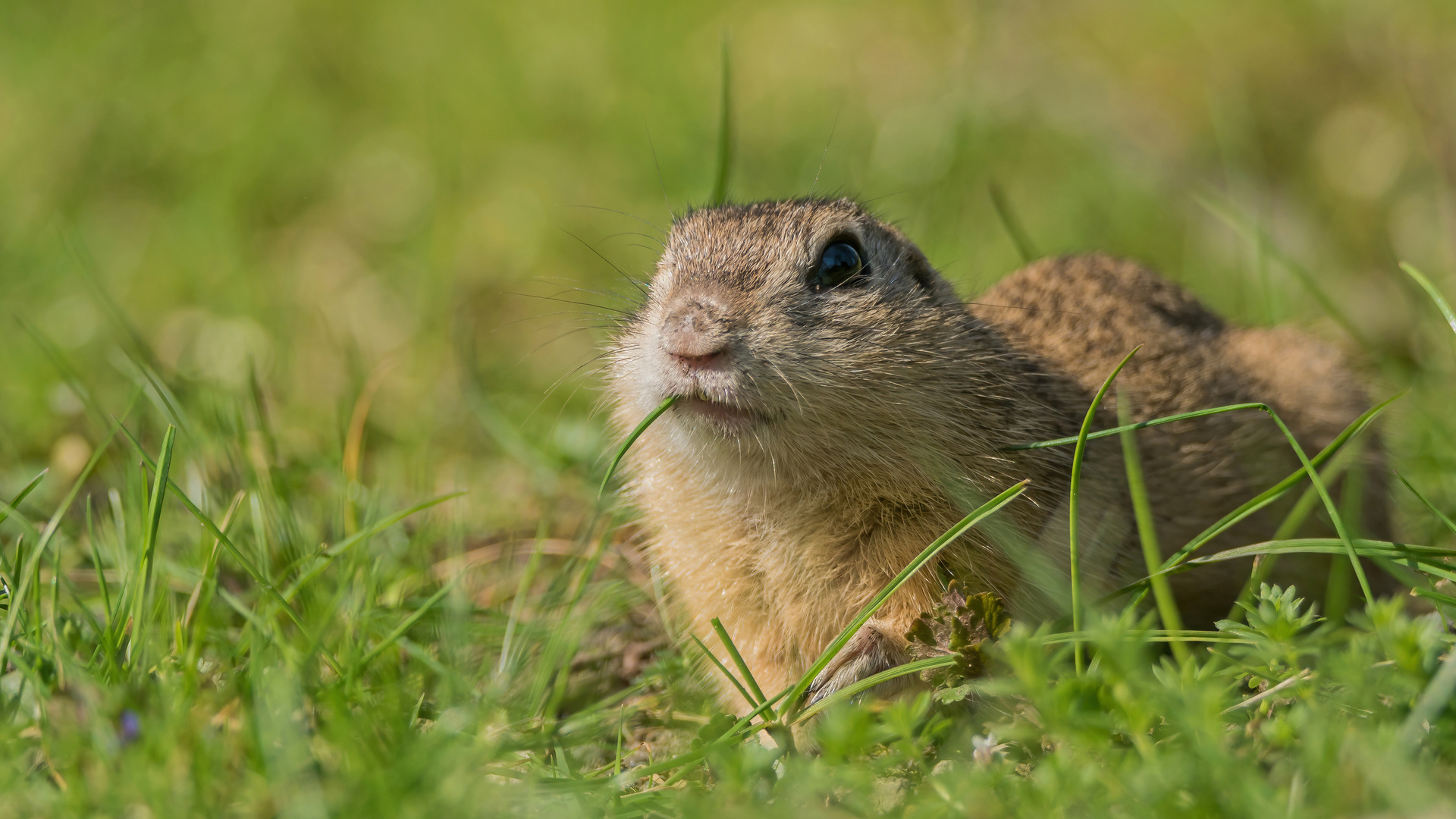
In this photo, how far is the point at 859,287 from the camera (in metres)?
3.95

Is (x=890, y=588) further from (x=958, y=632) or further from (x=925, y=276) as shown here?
(x=925, y=276)

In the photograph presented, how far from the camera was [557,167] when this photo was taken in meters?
9.33

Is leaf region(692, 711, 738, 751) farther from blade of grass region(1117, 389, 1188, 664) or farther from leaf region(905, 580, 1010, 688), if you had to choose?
blade of grass region(1117, 389, 1188, 664)

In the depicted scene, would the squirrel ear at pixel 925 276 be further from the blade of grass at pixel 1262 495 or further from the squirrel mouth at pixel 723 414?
the blade of grass at pixel 1262 495

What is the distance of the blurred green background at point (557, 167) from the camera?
22.2ft

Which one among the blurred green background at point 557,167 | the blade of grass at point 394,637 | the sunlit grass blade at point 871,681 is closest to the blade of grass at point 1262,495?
the sunlit grass blade at point 871,681

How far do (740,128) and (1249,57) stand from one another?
4050 mm

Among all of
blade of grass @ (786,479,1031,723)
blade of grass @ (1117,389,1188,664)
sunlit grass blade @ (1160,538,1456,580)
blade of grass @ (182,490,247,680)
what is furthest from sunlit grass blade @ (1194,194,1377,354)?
blade of grass @ (182,490,247,680)

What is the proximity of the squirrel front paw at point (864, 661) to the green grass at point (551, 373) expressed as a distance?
0.29ft

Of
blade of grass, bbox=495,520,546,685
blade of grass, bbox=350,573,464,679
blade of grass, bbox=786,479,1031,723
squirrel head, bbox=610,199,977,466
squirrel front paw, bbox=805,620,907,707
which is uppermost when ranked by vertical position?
A: squirrel head, bbox=610,199,977,466

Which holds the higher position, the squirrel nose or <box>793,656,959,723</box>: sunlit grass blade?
the squirrel nose

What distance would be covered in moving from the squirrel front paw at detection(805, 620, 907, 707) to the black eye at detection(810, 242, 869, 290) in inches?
45.8

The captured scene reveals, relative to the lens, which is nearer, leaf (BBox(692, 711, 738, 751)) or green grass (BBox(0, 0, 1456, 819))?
green grass (BBox(0, 0, 1456, 819))

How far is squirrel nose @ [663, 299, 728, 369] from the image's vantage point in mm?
3373
